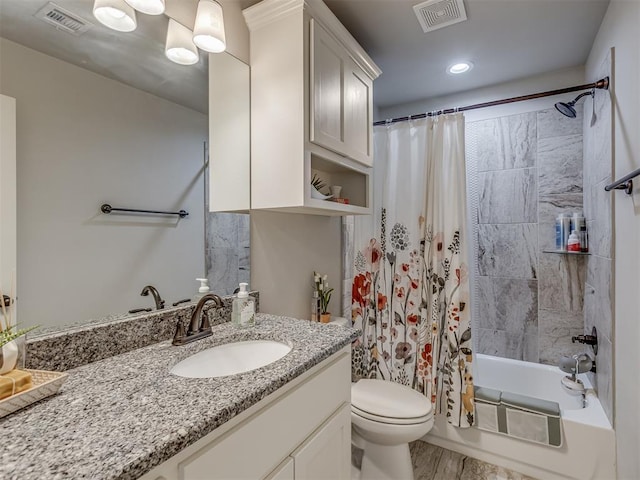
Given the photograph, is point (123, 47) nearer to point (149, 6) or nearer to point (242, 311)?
point (149, 6)

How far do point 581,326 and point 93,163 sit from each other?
2.86 metres

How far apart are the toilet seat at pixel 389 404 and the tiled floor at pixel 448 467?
45 centimetres

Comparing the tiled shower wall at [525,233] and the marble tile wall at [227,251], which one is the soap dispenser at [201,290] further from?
the tiled shower wall at [525,233]

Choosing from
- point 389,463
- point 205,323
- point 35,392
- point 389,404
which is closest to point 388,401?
point 389,404

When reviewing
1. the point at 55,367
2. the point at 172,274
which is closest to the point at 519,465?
the point at 172,274

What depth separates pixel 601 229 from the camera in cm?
173

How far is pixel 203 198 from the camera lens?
1.34 m

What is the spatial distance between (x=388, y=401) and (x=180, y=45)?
6.30ft

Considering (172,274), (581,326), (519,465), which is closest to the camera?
(172,274)

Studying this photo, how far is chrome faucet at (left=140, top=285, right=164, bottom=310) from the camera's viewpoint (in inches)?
44.3

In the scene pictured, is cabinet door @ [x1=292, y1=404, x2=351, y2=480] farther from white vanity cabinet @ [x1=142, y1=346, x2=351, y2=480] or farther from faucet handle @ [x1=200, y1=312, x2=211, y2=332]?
faucet handle @ [x1=200, y1=312, x2=211, y2=332]

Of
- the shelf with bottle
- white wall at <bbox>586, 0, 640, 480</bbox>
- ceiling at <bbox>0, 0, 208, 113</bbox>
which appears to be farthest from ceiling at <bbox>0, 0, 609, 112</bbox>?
the shelf with bottle

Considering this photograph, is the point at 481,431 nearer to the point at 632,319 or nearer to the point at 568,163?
the point at 632,319

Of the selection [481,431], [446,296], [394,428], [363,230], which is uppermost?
[363,230]
